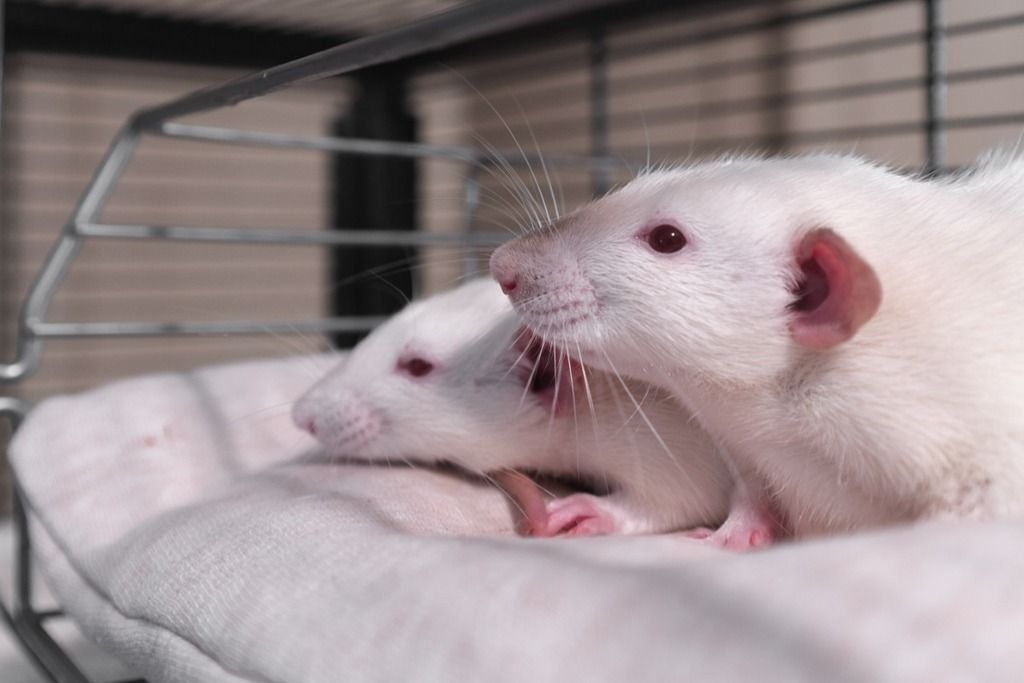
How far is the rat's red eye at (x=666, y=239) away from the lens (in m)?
0.72

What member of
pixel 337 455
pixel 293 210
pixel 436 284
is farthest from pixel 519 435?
pixel 293 210

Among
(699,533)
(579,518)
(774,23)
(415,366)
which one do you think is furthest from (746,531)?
(774,23)

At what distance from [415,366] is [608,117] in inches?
54.7

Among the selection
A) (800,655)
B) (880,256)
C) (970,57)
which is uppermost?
(970,57)

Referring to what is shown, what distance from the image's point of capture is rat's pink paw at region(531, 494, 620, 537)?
2.70 feet

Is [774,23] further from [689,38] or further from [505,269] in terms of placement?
[505,269]

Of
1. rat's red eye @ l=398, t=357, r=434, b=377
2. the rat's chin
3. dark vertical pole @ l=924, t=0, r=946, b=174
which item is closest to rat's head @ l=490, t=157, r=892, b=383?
the rat's chin

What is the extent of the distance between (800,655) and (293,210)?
2.25 meters

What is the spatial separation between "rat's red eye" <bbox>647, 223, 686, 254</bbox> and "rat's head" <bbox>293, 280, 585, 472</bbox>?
20 cm

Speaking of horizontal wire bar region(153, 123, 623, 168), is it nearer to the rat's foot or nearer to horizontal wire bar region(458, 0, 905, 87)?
horizontal wire bar region(458, 0, 905, 87)

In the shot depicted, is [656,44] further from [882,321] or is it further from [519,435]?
[882,321]

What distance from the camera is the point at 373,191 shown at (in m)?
2.05

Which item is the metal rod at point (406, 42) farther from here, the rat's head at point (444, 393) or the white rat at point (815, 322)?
the rat's head at point (444, 393)

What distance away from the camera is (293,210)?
2.51 meters
